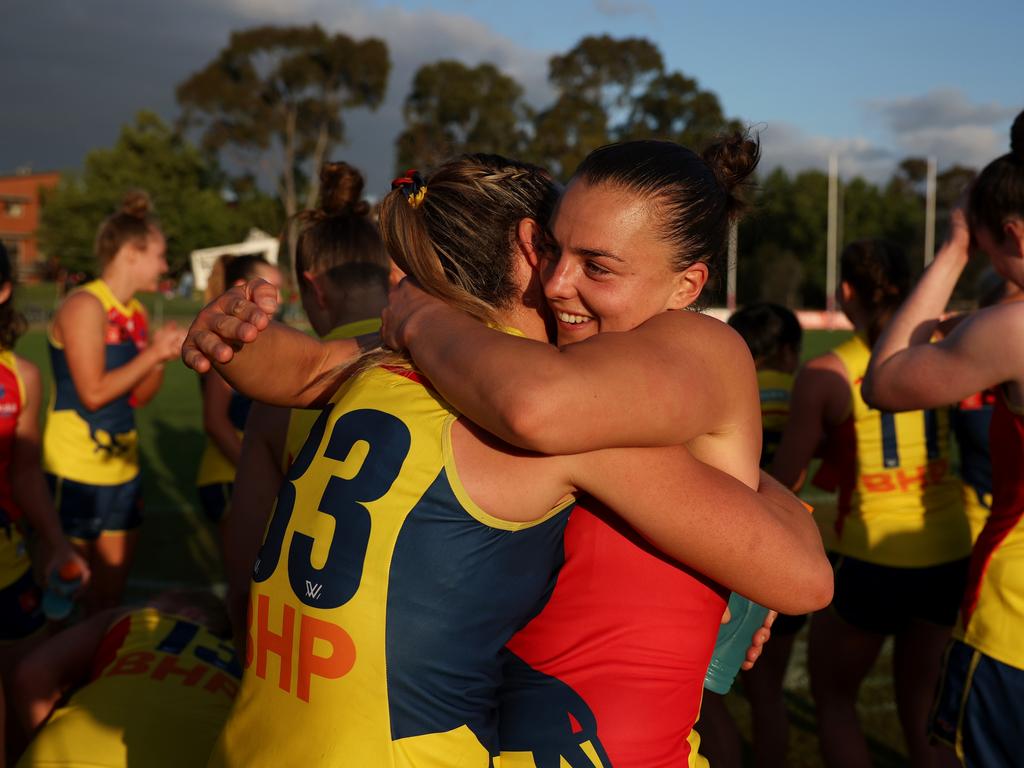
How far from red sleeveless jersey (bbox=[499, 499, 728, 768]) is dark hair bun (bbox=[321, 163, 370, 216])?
200cm

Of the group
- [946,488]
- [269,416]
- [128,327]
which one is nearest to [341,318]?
[269,416]

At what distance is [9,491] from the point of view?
139 inches


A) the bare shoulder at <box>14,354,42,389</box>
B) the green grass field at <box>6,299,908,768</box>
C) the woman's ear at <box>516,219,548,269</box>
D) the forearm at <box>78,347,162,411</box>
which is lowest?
the green grass field at <box>6,299,908,768</box>

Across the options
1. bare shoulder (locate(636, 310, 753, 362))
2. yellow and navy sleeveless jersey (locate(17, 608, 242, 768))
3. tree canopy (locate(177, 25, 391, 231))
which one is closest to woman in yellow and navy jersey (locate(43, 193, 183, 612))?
yellow and navy sleeveless jersey (locate(17, 608, 242, 768))

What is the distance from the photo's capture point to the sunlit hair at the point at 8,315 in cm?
348

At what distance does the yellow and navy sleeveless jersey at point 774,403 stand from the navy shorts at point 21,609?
3242 millimetres

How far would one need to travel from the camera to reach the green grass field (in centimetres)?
432

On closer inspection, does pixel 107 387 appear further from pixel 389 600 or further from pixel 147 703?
pixel 389 600

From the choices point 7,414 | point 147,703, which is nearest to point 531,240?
point 147,703

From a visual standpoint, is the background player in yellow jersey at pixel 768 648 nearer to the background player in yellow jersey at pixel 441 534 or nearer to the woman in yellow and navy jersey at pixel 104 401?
the background player in yellow jersey at pixel 441 534

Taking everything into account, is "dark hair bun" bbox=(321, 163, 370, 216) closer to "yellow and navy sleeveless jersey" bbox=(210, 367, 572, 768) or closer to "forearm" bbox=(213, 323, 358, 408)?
"forearm" bbox=(213, 323, 358, 408)

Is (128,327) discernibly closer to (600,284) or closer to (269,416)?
(269,416)

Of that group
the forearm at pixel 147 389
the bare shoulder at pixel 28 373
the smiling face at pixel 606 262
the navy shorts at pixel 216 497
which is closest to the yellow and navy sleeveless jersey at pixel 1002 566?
the smiling face at pixel 606 262

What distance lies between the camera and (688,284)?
173 cm
